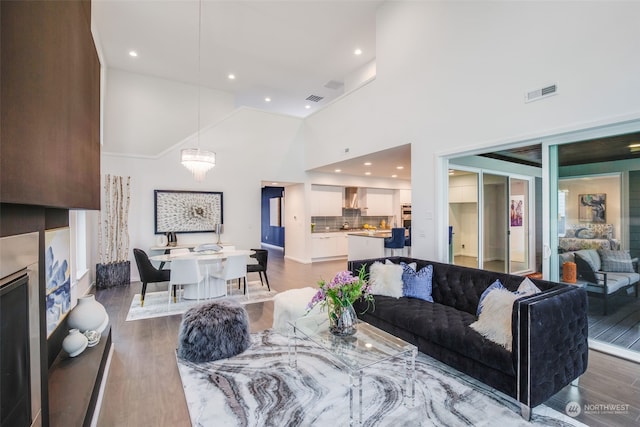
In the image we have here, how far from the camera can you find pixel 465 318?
2.78 meters

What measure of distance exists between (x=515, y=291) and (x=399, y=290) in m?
1.15

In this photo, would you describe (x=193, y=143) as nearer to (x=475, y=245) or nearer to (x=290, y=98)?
(x=290, y=98)

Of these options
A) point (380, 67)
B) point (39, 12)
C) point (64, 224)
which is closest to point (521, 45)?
point (380, 67)

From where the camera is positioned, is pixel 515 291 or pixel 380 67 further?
pixel 380 67

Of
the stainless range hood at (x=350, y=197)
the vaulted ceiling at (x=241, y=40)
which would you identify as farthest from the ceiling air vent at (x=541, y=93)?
the stainless range hood at (x=350, y=197)

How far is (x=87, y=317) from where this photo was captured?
2.67m

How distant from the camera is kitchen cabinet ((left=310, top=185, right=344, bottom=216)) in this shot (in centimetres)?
888

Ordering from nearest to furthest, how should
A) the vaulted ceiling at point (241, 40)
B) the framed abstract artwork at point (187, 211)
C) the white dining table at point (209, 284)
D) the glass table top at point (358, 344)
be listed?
the glass table top at point (358, 344)
the white dining table at point (209, 284)
the vaulted ceiling at point (241, 40)
the framed abstract artwork at point (187, 211)

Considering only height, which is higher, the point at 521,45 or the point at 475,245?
the point at 521,45

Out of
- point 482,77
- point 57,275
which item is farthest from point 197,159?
point 482,77

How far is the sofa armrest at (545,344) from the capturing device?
1982mm

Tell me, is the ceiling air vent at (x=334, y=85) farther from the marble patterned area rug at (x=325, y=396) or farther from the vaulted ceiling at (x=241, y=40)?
the marble patterned area rug at (x=325, y=396)

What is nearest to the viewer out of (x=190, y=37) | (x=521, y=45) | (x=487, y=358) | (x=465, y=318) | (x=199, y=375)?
(x=487, y=358)

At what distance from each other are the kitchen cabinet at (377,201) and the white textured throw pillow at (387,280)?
20.6 ft
